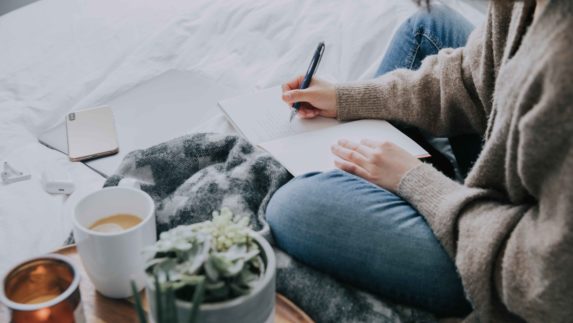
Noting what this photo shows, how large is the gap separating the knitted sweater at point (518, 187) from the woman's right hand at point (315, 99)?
0.23 metres

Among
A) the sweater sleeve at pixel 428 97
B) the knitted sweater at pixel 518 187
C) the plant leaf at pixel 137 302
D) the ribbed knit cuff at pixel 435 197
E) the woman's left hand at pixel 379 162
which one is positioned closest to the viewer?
the plant leaf at pixel 137 302

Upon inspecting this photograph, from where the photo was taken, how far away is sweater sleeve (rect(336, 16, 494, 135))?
3.04 ft

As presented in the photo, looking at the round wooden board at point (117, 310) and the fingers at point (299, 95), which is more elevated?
the fingers at point (299, 95)

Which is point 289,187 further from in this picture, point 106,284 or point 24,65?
point 24,65

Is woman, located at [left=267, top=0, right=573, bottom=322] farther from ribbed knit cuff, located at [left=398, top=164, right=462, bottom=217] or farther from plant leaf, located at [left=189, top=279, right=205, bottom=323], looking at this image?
plant leaf, located at [left=189, top=279, right=205, bottom=323]

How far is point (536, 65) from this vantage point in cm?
57

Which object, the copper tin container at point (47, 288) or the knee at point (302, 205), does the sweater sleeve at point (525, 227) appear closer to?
the knee at point (302, 205)

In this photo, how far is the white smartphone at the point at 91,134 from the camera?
3.13 ft

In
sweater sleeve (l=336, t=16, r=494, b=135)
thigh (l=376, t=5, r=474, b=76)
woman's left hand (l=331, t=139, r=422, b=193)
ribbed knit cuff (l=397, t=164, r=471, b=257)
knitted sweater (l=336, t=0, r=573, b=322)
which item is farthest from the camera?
thigh (l=376, t=5, r=474, b=76)

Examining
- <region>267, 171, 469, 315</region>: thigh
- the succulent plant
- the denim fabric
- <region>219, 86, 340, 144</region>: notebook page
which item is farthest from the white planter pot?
the denim fabric

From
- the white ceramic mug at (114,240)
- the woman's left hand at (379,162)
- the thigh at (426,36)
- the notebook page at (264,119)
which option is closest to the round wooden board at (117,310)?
the white ceramic mug at (114,240)

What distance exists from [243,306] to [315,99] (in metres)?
0.54

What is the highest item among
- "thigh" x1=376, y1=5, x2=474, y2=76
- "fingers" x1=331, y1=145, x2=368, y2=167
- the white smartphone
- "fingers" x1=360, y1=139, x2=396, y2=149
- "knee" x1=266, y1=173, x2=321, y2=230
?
"thigh" x1=376, y1=5, x2=474, y2=76

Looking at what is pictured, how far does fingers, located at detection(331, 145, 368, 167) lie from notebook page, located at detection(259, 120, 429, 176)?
13 mm
